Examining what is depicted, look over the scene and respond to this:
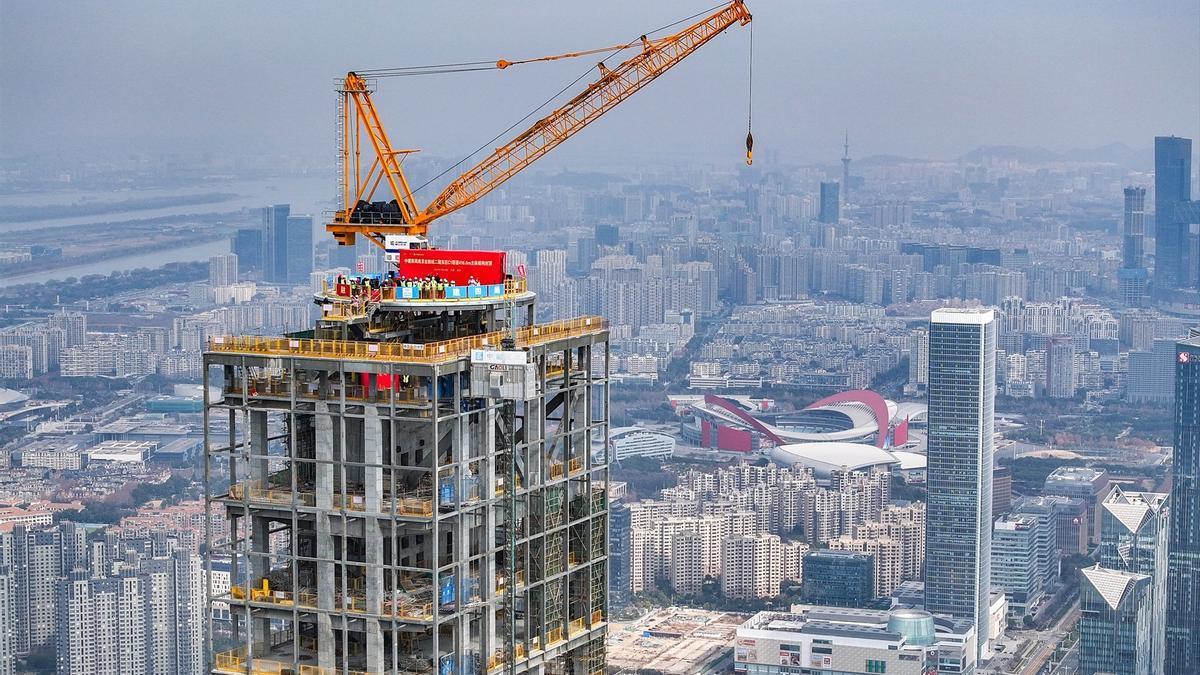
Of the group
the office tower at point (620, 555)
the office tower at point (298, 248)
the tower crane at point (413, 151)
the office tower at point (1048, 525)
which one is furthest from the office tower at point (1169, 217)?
the tower crane at point (413, 151)

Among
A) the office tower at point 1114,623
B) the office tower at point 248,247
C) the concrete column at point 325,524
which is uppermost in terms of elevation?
the office tower at point 248,247

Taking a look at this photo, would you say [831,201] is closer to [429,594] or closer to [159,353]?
[159,353]

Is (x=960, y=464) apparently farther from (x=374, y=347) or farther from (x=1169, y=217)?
(x=374, y=347)

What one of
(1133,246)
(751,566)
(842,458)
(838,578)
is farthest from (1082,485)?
(1133,246)

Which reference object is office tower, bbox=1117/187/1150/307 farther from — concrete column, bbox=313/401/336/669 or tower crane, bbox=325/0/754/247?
concrete column, bbox=313/401/336/669

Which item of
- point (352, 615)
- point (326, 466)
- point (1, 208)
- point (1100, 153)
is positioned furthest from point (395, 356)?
point (1100, 153)

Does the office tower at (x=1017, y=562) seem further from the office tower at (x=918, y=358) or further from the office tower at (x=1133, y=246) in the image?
the office tower at (x=1133, y=246)

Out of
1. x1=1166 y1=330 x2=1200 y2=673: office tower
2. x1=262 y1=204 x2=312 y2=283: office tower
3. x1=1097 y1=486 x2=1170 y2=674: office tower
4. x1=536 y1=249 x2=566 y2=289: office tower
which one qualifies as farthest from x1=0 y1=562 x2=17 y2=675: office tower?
x1=1166 y1=330 x2=1200 y2=673: office tower
